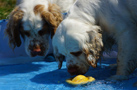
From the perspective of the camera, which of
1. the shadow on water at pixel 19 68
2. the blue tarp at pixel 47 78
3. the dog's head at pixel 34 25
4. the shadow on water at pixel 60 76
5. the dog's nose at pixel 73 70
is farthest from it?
the shadow on water at pixel 19 68

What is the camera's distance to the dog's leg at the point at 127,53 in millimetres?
2850

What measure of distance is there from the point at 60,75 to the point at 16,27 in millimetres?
1085

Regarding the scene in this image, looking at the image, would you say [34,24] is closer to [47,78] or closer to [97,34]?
[47,78]

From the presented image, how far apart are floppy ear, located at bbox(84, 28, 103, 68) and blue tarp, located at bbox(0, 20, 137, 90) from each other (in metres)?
0.30

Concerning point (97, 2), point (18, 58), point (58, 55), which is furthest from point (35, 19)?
point (18, 58)

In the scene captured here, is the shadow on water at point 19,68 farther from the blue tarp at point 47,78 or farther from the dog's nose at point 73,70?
the dog's nose at point 73,70

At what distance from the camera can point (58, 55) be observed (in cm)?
311

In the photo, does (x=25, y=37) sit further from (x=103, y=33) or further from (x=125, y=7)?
(x=125, y=7)

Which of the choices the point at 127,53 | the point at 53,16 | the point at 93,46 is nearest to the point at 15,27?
the point at 53,16

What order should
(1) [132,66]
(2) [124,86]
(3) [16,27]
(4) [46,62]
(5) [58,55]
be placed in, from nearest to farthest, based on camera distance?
1. (2) [124,86]
2. (1) [132,66]
3. (5) [58,55]
4. (3) [16,27]
5. (4) [46,62]

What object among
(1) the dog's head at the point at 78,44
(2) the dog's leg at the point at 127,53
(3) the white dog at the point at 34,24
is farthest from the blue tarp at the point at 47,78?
(3) the white dog at the point at 34,24

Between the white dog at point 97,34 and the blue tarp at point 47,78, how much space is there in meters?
0.20

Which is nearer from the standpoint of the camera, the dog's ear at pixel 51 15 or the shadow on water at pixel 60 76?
the shadow on water at pixel 60 76

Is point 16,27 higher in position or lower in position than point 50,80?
higher
